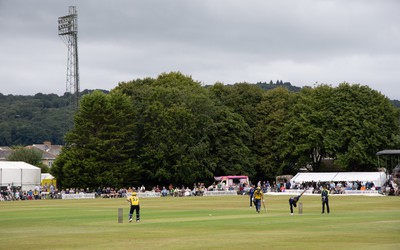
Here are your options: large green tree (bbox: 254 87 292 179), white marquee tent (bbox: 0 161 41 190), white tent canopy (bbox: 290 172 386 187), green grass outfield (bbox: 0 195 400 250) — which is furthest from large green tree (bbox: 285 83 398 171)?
green grass outfield (bbox: 0 195 400 250)

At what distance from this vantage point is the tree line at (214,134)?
96250 mm

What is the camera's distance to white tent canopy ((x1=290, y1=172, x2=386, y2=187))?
287 feet

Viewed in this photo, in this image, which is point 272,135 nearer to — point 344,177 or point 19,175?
point 344,177

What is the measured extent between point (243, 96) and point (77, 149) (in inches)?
1061

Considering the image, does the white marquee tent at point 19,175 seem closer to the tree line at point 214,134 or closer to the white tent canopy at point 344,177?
the tree line at point 214,134

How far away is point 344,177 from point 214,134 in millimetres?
20103

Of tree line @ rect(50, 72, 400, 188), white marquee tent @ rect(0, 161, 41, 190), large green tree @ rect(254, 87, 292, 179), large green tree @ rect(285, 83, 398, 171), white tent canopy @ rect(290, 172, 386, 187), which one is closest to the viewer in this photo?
white tent canopy @ rect(290, 172, 386, 187)

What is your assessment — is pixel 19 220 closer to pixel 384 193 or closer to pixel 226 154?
pixel 384 193

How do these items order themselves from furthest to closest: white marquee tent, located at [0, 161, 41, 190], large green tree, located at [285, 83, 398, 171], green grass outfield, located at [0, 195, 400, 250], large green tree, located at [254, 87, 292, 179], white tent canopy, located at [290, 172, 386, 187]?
large green tree, located at [254, 87, 292, 179], large green tree, located at [285, 83, 398, 171], white marquee tent, located at [0, 161, 41, 190], white tent canopy, located at [290, 172, 386, 187], green grass outfield, located at [0, 195, 400, 250]

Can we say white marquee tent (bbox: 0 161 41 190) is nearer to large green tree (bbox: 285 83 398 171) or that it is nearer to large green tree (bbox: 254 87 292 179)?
large green tree (bbox: 254 87 292 179)

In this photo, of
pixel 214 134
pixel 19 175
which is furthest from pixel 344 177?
pixel 19 175

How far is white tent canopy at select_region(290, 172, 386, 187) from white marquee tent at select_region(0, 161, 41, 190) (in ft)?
106

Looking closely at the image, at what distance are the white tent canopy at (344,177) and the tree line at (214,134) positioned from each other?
5.30 meters

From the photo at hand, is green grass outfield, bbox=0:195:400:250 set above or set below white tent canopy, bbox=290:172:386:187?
below
